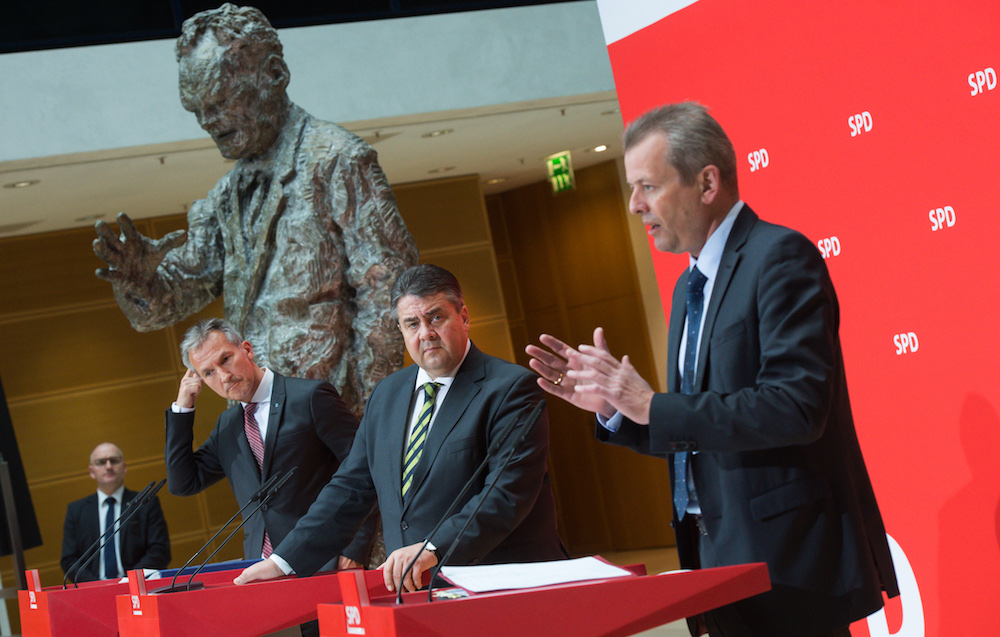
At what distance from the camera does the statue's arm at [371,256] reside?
3.38 meters

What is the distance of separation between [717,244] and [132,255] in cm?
219

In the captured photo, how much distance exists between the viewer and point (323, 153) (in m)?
3.45

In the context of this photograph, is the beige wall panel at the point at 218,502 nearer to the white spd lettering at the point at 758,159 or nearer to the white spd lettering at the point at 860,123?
the white spd lettering at the point at 758,159

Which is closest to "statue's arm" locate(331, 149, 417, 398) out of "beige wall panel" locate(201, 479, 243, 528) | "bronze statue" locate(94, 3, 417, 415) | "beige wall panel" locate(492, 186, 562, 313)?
"bronze statue" locate(94, 3, 417, 415)

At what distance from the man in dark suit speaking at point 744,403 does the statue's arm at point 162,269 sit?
74.5 inches

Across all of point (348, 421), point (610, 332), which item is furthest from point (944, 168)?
point (610, 332)

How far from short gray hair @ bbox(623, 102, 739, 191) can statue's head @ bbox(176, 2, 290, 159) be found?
6.37 ft

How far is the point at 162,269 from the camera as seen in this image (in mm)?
3564

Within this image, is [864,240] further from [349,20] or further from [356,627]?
[349,20]

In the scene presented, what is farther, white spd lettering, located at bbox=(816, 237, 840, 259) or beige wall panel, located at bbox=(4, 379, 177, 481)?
beige wall panel, located at bbox=(4, 379, 177, 481)

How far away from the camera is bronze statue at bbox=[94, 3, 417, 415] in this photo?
11.1 feet

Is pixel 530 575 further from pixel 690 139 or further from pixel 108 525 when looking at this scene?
pixel 108 525

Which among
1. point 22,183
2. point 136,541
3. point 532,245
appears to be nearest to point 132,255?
point 136,541

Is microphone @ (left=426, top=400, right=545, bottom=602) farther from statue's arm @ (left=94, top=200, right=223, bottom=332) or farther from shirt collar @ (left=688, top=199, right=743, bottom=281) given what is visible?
statue's arm @ (left=94, top=200, right=223, bottom=332)
